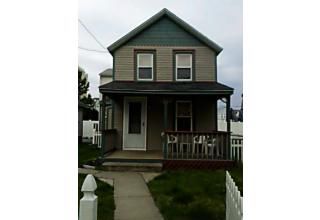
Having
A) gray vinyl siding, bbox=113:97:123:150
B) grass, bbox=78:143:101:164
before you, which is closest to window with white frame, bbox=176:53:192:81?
gray vinyl siding, bbox=113:97:123:150

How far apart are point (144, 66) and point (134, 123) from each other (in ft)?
5.58

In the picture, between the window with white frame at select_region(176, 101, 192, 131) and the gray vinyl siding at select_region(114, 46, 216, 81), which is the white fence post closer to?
the window with white frame at select_region(176, 101, 192, 131)

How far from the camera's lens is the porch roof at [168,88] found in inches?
295

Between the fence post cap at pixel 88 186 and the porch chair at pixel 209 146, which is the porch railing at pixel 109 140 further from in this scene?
the fence post cap at pixel 88 186

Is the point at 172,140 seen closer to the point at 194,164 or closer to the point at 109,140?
the point at 194,164

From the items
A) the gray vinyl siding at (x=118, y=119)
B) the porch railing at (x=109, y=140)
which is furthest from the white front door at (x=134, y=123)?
the porch railing at (x=109, y=140)

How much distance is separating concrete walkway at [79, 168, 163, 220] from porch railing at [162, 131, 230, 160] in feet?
3.98

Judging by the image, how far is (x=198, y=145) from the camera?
712 centimetres
